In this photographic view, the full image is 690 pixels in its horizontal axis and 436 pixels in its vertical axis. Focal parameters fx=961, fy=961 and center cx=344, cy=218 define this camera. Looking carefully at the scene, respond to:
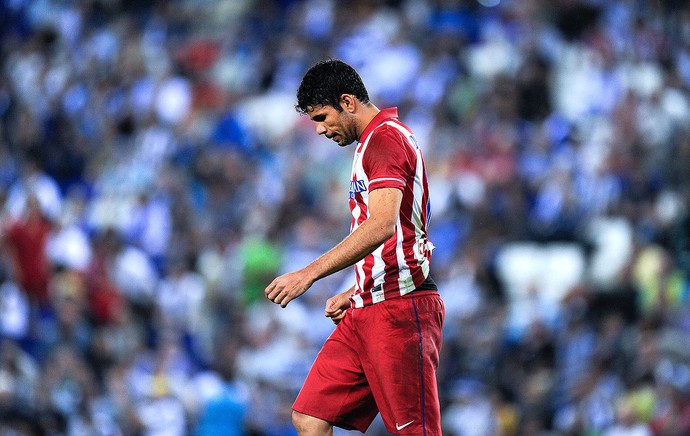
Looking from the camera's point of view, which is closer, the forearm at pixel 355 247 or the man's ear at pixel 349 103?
the forearm at pixel 355 247

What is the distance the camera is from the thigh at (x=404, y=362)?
3656 mm

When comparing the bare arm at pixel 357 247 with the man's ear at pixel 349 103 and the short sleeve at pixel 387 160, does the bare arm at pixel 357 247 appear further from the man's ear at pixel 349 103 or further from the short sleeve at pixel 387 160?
the man's ear at pixel 349 103

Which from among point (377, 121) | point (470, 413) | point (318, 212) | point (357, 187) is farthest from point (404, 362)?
point (318, 212)

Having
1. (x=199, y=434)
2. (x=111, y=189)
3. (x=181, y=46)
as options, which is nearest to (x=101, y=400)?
(x=199, y=434)

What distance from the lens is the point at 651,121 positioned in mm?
9102

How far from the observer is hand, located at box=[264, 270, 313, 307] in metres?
3.38

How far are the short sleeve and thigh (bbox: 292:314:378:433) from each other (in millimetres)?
661

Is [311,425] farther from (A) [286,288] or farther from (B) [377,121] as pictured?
(B) [377,121]

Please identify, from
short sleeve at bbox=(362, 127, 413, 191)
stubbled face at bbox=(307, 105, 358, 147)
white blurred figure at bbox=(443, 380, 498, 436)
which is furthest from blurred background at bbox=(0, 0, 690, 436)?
short sleeve at bbox=(362, 127, 413, 191)

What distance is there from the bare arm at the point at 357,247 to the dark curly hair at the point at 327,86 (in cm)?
48

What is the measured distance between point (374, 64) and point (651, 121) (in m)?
2.68

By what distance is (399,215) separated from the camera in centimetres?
370

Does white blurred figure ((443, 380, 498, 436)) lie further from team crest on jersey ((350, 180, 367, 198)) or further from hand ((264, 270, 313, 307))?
hand ((264, 270, 313, 307))

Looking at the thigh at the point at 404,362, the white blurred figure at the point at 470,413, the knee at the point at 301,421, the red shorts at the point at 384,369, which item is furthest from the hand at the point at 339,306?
the white blurred figure at the point at 470,413
